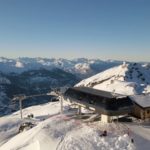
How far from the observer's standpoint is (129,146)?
151 feet

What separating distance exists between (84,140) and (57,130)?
23.8 ft

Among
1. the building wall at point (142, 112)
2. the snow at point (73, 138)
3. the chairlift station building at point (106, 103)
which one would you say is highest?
the chairlift station building at point (106, 103)

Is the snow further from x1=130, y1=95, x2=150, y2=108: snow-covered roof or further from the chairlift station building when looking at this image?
x1=130, y1=95, x2=150, y2=108: snow-covered roof

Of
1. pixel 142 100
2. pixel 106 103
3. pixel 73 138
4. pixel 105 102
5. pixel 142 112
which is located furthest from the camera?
pixel 142 100

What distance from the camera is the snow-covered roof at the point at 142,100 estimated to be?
2327 inches

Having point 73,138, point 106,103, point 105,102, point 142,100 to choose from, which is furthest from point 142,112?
point 73,138

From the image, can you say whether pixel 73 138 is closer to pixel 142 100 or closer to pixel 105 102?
pixel 105 102

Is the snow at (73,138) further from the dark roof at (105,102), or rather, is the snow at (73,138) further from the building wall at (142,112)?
the building wall at (142,112)

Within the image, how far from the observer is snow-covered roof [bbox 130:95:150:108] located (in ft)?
194

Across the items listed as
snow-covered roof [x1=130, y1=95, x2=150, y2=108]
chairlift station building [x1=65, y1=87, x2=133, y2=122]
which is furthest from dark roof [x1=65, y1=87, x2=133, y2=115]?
snow-covered roof [x1=130, y1=95, x2=150, y2=108]

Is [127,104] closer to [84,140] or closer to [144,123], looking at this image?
[144,123]

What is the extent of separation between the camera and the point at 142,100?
201 ft

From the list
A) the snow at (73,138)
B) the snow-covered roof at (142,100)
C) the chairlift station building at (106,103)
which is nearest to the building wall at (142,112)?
the snow-covered roof at (142,100)

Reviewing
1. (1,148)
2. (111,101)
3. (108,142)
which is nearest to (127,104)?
(111,101)
